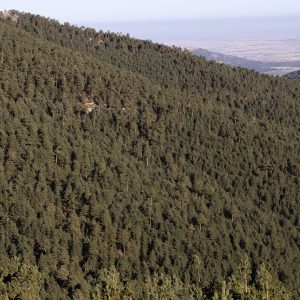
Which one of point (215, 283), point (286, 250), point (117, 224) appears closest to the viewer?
point (215, 283)

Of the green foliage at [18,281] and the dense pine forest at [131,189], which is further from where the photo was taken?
the dense pine forest at [131,189]

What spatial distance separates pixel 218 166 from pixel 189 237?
32.5 meters

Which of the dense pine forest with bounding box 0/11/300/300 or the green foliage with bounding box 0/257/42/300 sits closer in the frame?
the green foliage with bounding box 0/257/42/300

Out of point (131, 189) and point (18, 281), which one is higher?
point (131, 189)

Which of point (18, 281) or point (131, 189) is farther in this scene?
point (131, 189)

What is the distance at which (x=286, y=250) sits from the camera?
108 metres

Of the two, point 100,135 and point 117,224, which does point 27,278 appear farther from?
point 100,135

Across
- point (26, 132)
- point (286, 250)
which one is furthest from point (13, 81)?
point (286, 250)

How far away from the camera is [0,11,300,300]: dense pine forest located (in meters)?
83.8

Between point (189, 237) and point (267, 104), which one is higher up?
point (267, 104)

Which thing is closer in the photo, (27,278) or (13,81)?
(27,278)

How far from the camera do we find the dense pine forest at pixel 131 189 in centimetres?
8375

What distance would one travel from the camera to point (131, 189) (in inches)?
4405

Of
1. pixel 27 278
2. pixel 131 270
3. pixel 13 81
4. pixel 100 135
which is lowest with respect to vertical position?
pixel 131 270
